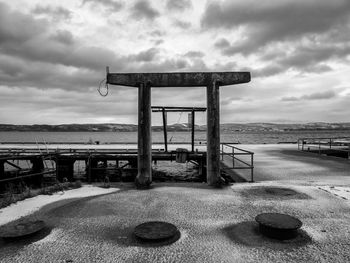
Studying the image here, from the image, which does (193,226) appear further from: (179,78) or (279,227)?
(179,78)

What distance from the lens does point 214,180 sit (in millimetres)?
9062

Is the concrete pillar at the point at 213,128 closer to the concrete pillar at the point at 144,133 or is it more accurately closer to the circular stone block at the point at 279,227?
the concrete pillar at the point at 144,133

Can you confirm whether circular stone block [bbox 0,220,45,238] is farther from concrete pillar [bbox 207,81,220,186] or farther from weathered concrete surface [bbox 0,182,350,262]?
concrete pillar [bbox 207,81,220,186]

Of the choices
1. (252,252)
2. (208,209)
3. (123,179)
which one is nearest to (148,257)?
(252,252)

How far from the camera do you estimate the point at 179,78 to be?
8.86 m

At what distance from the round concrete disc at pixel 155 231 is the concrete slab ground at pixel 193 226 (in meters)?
0.15

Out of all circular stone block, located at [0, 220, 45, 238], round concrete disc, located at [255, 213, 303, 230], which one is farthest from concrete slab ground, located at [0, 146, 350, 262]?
round concrete disc, located at [255, 213, 303, 230]

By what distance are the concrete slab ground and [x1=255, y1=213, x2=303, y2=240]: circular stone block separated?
0.41 feet

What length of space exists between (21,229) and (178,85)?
6.02 meters

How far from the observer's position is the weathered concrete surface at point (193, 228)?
4.29m

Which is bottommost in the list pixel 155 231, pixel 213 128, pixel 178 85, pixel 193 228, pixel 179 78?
pixel 193 228

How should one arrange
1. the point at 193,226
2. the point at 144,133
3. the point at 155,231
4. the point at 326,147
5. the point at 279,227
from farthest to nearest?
the point at 326,147 < the point at 144,133 < the point at 193,226 < the point at 155,231 < the point at 279,227

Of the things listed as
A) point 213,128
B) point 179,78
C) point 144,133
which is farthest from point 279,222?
point 179,78

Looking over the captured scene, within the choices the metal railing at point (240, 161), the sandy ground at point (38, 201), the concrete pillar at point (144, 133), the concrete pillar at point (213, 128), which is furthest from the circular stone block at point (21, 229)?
the metal railing at point (240, 161)
